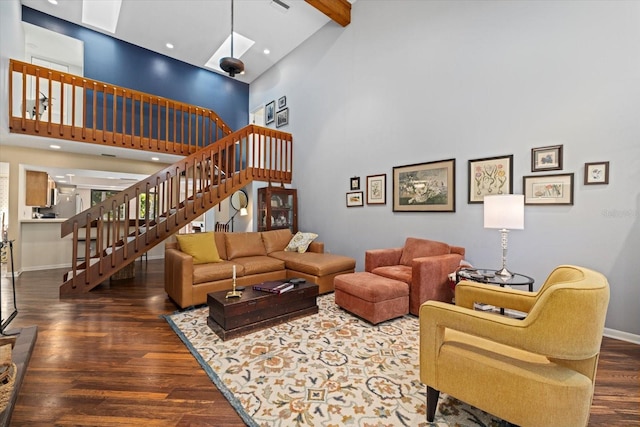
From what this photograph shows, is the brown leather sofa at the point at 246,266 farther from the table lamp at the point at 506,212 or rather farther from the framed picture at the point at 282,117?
the framed picture at the point at 282,117

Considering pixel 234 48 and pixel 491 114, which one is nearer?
pixel 491 114

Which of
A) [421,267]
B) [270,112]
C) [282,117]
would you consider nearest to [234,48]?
[270,112]

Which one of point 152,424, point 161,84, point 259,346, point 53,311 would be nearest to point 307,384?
point 259,346

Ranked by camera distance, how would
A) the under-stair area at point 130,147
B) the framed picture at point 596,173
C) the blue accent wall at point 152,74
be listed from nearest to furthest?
1. the framed picture at point 596,173
2. the under-stair area at point 130,147
3. the blue accent wall at point 152,74

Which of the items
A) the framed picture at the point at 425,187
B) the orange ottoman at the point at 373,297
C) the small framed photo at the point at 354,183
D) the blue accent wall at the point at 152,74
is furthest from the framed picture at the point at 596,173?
the blue accent wall at the point at 152,74

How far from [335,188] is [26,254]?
6.02m

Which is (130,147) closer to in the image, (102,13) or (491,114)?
(102,13)

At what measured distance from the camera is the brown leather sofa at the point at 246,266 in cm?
321

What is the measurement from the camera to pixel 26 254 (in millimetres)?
5141

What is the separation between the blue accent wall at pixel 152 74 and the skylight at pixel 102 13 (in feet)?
0.83

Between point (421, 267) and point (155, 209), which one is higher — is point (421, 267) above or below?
below

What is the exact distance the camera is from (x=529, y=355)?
4.44ft

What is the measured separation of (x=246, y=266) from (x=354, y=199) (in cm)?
222

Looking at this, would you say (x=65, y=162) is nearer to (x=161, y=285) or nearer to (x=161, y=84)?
(x=161, y=84)
